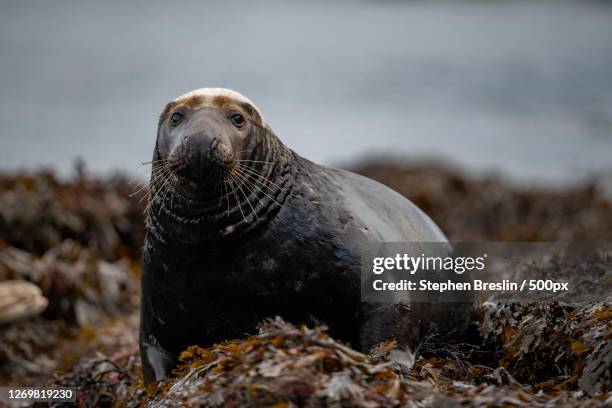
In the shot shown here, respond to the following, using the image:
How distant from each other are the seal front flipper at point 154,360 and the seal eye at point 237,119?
160cm

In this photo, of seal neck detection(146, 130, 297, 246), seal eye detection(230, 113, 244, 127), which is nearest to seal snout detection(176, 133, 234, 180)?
seal neck detection(146, 130, 297, 246)

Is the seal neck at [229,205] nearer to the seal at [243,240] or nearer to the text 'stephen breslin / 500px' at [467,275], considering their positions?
the seal at [243,240]

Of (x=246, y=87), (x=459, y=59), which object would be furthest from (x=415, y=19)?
(x=246, y=87)

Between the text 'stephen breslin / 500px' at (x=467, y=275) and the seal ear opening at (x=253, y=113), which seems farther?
the seal ear opening at (x=253, y=113)

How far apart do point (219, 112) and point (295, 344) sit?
2032 mm

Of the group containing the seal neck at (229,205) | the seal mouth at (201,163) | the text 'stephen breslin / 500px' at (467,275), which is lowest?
the text 'stephen breslin / 500px' at (467,275)

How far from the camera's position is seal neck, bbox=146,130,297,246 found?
5.95m

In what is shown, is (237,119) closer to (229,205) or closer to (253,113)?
(253,113)

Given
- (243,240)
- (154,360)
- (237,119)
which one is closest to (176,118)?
(237,119)

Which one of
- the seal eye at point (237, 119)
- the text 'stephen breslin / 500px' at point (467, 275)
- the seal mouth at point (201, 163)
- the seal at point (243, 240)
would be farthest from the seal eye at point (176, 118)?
the text 'stephen breslin / 500px' at point (467, 275)

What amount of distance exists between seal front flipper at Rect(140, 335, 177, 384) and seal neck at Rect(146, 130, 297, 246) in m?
0.79

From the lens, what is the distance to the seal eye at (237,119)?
614 centimetres

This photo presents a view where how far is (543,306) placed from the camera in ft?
20.1

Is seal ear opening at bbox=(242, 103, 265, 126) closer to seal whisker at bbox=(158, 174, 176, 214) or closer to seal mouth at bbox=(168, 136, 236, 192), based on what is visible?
seal mouth at bbox=(168, 136, 236, 192)
